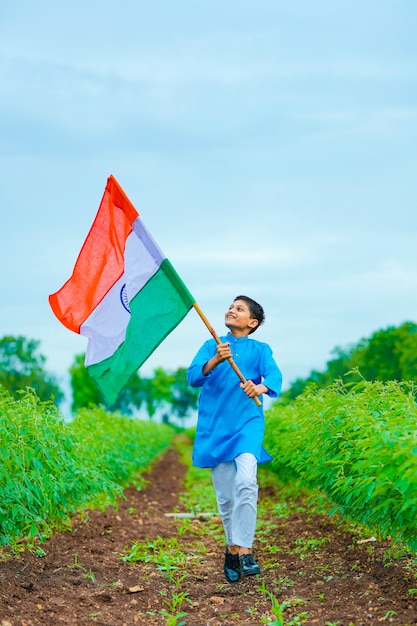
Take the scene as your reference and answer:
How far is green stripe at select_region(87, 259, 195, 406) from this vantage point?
610cm

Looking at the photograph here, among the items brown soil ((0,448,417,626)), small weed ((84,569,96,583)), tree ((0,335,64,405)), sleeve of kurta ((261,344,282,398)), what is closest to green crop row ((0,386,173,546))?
brown soil ((0,448,417,626))

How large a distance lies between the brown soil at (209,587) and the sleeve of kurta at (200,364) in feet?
5.28

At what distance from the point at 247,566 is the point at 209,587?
34 centimetres

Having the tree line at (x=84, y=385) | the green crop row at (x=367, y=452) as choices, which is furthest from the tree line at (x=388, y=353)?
the green crop row at (x=367, y=452)

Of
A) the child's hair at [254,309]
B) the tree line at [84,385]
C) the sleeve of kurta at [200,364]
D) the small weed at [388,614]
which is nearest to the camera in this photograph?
the small weed at [388,614]

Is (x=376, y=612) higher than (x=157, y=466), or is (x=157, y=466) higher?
(x=157, y=466)

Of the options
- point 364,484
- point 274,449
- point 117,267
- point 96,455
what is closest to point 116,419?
point 274,449

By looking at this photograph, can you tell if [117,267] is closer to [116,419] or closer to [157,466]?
[116,419]

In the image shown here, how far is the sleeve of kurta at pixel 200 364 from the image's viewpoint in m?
5.99

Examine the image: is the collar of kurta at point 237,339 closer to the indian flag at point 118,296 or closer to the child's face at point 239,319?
the child's face at point 239,319

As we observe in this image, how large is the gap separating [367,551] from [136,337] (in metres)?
2.65

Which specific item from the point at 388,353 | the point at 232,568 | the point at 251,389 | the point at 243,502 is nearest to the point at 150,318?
the point at 251,389

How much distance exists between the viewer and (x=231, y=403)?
19.7 ft

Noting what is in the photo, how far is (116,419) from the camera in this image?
1584 cm
